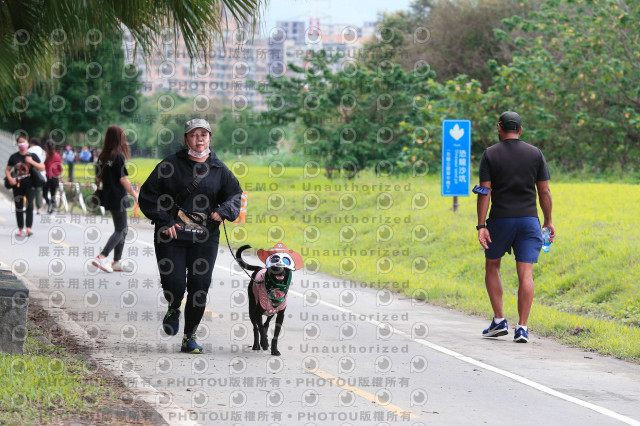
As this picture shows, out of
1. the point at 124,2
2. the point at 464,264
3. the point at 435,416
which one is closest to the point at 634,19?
the point at 464,264

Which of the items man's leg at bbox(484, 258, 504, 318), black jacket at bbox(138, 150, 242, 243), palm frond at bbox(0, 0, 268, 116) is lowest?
man's leg at bbox(484, 258, 504, 318)

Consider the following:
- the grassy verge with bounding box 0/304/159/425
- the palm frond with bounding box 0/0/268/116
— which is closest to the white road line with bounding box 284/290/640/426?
the grassy verge with bounding box 0/304/159/425

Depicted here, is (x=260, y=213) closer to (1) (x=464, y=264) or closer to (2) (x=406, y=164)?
(2) (x=406, y=164)

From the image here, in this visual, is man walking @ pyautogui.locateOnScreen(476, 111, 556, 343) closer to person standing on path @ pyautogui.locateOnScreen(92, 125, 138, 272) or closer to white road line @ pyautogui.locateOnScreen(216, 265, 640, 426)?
white road line @ pyautogui.locateOnScreen(216, 265, 640, 426)

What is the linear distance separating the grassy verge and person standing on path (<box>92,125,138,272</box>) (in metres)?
5.98

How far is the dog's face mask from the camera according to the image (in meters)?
8.54

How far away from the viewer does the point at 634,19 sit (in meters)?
30.1

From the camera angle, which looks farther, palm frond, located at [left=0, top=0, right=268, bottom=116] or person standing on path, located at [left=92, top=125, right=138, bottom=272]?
person standing on path, located at [left=92, top=125, right=138, bottom=272]

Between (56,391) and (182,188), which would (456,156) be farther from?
(56,391)

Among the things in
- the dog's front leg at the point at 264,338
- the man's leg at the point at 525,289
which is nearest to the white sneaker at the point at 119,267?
the dog's front leg at the point at 264,338

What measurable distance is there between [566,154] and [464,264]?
17.4m

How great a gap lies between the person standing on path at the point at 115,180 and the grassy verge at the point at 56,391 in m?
5.98

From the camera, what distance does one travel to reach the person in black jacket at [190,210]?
29.0 ft

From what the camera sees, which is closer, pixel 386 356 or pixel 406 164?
pixel 386 356
